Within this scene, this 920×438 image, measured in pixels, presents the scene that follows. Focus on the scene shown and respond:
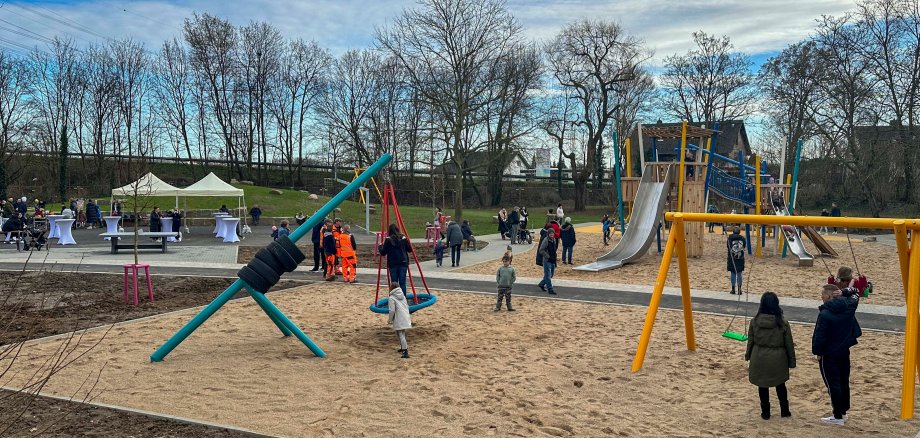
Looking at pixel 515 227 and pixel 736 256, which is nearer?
pixel 736 256

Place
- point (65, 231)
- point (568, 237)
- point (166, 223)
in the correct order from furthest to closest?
point (166, 223) → point (65, 231) → point (568, 237)

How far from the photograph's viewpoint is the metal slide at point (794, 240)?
19.9 metres

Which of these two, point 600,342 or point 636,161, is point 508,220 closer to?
point 600,342

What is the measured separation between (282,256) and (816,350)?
A: 684 centimetres

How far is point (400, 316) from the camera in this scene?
9.86 m

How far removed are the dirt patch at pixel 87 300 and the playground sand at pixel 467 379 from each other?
35.7 inches

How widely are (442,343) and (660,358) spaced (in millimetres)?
3329

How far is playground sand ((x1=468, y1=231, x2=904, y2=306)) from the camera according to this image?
53.4ft

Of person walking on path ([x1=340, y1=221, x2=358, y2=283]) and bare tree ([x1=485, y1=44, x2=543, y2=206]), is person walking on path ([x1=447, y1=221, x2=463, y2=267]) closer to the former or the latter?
person walking on path ([x1=340, y1=221, x2=358, y2=283])

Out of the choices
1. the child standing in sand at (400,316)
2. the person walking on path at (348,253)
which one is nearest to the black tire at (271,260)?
the child standing in sand at (400,316)

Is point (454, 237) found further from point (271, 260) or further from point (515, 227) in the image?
point (271, 260)

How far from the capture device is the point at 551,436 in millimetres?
6668

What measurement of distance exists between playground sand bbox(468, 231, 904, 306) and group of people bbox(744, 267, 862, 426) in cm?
782

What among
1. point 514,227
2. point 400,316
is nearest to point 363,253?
point 514,227
